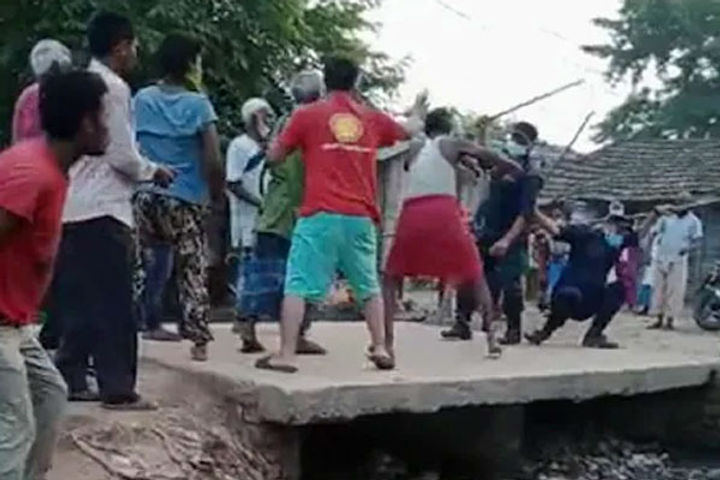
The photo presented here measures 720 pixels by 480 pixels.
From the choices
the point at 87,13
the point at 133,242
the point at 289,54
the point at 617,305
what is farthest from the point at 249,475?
the point at 289,54

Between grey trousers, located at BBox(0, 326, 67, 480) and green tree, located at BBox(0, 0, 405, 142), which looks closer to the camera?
grey trousers, located at BBox(0, 326, 67, 480)

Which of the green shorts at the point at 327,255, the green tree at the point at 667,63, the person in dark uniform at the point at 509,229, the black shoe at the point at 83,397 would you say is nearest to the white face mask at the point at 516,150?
the person in dark uniform at the point at 509,229

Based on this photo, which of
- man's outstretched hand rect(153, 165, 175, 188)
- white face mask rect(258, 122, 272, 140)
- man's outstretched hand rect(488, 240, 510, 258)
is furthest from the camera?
man's outstretched hand rect(488, 240, 510, 258)

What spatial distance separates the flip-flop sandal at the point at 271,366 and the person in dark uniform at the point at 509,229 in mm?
2125

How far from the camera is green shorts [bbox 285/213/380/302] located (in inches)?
254

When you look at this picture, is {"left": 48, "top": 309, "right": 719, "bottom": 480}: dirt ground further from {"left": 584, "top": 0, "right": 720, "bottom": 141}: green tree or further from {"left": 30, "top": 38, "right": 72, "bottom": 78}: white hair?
{"left": 584, "top": 0, "right": 720, "bottom": 141}: green tree

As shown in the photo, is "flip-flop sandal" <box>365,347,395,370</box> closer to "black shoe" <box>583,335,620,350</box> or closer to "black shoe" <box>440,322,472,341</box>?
"black shoe" <box>440,322,472,341</box>

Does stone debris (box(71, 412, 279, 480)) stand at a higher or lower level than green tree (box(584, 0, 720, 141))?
lower

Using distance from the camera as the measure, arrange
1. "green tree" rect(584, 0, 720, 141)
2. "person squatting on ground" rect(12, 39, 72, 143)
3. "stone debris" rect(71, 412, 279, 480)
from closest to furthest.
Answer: "stone debris" rect(71, 412, 279, 480), "person squatting on ground" rect(12, 39, 72, 143), "green tree" rect(584, 0, 720, 141)

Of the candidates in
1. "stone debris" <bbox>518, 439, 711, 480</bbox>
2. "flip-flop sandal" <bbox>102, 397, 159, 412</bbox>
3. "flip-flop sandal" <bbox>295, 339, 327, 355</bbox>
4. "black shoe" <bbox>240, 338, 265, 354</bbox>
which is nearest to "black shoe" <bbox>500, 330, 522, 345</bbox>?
"stone debris" <bbox>518, 439, 711, 480</bbox>

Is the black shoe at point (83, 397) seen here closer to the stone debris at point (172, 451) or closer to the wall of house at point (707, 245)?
the stone debris at point (172, 451)

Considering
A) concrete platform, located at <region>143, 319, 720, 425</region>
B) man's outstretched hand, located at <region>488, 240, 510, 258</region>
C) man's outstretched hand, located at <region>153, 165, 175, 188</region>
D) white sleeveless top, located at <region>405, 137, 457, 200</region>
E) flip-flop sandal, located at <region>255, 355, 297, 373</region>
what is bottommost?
concrete platform, located at <region>143, 319, 720, 425</region>

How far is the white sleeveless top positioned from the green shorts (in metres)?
1.28

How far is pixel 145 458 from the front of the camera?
18.4 ft
